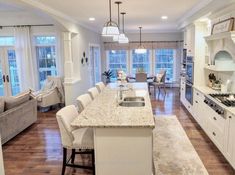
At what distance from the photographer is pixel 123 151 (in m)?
2.57

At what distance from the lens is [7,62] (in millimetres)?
7691

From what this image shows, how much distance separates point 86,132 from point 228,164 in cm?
222

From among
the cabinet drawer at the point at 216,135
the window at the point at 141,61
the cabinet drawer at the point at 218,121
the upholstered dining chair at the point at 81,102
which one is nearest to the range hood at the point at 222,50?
the cabinet drawer at the point at 218,121

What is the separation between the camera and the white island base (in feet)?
8.28

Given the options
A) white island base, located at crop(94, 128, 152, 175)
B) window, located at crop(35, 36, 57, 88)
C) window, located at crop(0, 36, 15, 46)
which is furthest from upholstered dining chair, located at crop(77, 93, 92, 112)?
window, located at crop(0, 36, 15, 46)

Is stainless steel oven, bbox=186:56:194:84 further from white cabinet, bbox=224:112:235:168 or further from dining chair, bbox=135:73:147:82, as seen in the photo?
white cabinet, bbox=224:112:235:168

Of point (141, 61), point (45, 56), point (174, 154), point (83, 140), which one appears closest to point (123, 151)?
point (83, 140)

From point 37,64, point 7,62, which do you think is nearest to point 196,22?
point 37,64

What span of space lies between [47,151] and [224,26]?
391 cm

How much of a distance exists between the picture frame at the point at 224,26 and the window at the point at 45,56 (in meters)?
5.20

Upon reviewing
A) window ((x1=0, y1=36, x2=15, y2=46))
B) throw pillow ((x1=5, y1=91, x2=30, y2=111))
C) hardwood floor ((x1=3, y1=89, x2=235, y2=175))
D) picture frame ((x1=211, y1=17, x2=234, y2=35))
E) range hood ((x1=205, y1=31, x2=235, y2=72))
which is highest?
window ((x1=0, y1=36, x2=15, y2=46))

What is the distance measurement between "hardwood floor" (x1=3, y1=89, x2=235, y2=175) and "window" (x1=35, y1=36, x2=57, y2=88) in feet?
8.02

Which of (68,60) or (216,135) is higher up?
(68,60)

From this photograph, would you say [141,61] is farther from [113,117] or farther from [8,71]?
[113,117]
